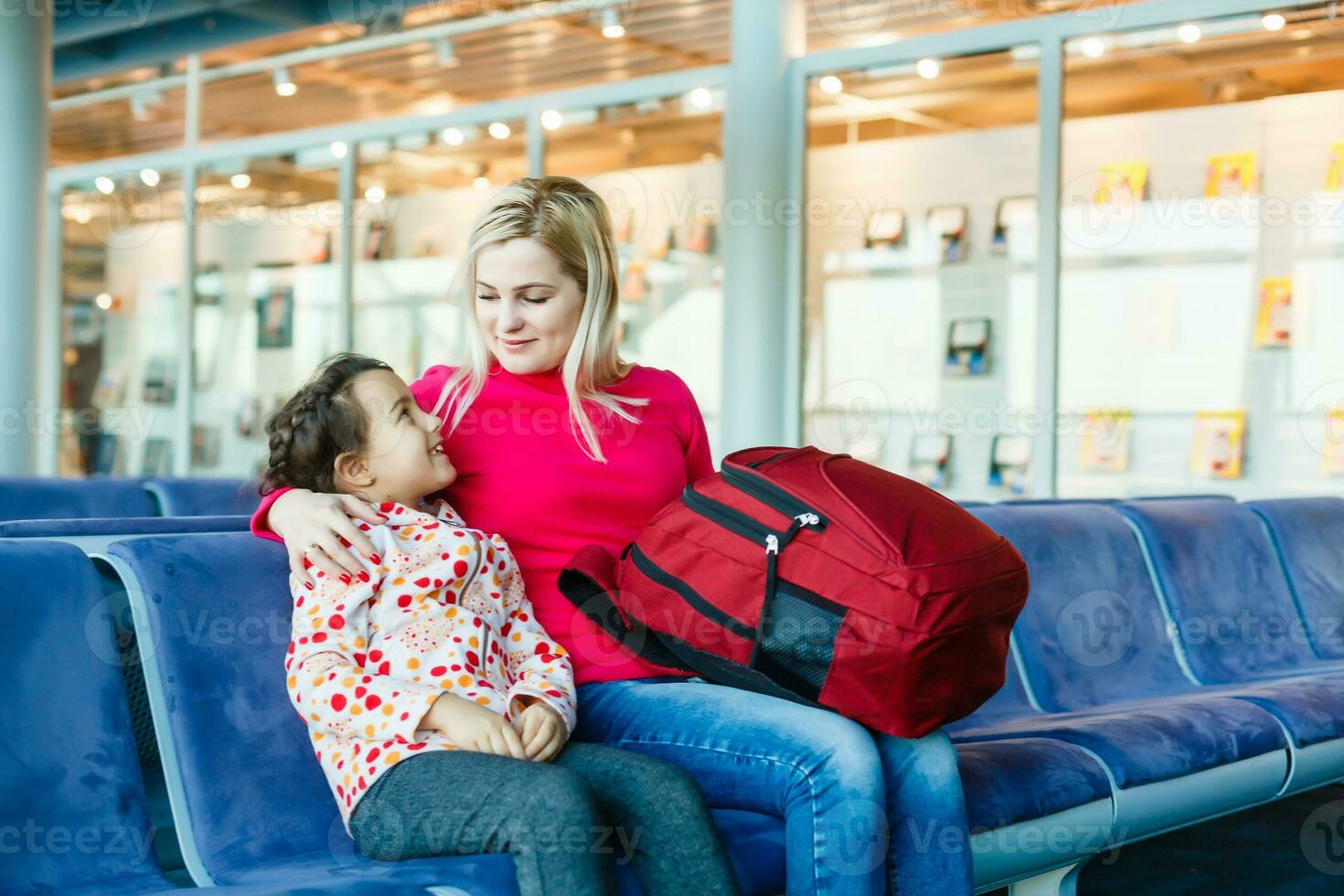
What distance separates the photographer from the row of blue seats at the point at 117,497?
347 cm

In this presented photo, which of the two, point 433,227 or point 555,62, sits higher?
point 555,62

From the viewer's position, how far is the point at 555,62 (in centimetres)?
749

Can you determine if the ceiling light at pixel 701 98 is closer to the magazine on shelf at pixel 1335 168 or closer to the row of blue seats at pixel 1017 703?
the magazine on shelf at pixel 1335 168

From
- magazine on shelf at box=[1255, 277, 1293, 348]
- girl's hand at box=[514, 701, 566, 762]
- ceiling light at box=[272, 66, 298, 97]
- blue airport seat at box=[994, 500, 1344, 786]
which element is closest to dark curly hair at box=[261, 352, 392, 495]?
girl's hand at box=[514, 701, 566, 762]

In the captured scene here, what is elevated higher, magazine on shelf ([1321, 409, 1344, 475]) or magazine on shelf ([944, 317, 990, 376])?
magazine on shelf ([944, 317, 990, 376])

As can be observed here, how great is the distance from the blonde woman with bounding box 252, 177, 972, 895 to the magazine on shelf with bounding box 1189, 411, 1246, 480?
370 cm

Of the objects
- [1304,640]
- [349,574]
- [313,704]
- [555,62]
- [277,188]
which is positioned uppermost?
[555,62]

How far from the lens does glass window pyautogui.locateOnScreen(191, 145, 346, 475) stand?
328 inches

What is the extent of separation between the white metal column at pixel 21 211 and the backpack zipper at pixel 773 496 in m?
5.40

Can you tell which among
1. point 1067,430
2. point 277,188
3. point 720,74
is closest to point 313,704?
point 1067,430

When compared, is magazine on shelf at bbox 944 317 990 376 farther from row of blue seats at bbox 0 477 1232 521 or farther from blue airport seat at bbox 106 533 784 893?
blue airport seat at bbox 106 533 784 893

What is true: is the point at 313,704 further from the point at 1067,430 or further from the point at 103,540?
the point at 1067,430

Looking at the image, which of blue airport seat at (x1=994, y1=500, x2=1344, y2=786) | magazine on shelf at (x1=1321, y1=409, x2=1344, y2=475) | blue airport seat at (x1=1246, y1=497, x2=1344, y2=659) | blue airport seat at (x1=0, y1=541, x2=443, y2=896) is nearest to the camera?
blue airport seat at (x1=0, y1=541, x2=443, y2=896)

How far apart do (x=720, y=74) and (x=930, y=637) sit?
5285 millimetres
